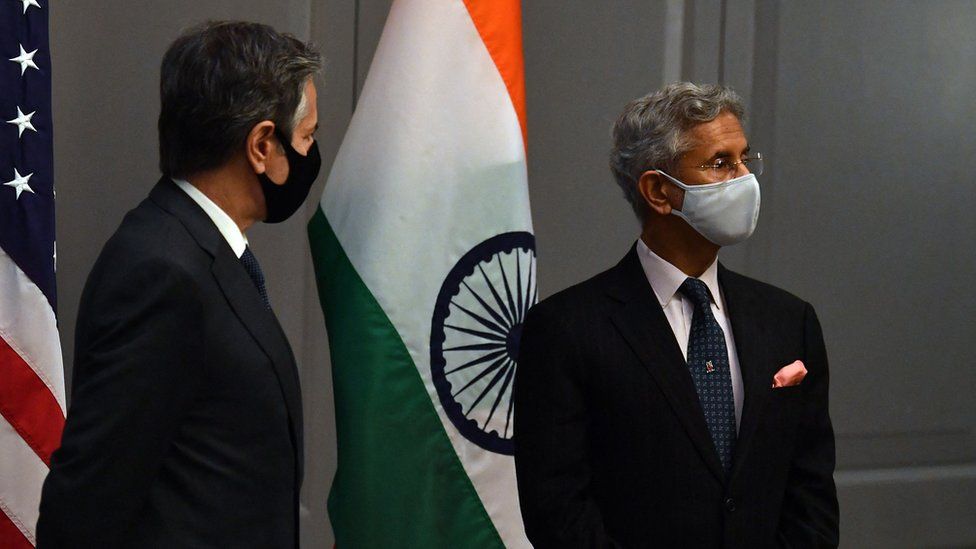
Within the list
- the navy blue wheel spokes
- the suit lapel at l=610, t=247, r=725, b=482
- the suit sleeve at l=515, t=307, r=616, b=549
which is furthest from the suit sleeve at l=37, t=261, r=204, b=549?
the navy blue wheel spokes

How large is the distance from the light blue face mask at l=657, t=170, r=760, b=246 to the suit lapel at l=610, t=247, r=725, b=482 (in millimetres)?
120

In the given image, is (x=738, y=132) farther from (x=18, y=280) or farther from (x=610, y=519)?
(x=18, y=280)

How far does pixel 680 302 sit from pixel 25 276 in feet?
3.65

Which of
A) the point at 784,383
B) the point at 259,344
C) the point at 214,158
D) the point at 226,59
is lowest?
the point at 784,383

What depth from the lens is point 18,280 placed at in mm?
1913

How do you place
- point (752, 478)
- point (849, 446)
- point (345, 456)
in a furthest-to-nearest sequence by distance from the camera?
point (849, 446), point (345, 456), point (752, 478)

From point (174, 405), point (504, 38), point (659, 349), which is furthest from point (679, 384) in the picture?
point (504, 38)

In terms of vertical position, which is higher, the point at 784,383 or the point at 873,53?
the point at 873,53

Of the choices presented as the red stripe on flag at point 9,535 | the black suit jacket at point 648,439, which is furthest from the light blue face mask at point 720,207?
the red stripe on flag at point 9,535

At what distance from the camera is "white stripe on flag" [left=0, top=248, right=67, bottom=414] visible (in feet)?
6.23

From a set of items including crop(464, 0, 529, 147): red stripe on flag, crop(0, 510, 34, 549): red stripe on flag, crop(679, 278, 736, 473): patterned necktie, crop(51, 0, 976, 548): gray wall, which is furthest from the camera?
crop(51, 0, 976, 548): gray wall

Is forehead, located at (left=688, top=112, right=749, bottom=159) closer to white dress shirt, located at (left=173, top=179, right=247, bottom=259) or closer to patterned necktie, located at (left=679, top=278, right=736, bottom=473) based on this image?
patterned necktie, located at (left=679, top=278, right=736, bottom=473)

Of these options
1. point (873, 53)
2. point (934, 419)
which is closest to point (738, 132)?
point (873, 53)

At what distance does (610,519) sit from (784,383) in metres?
0.32
